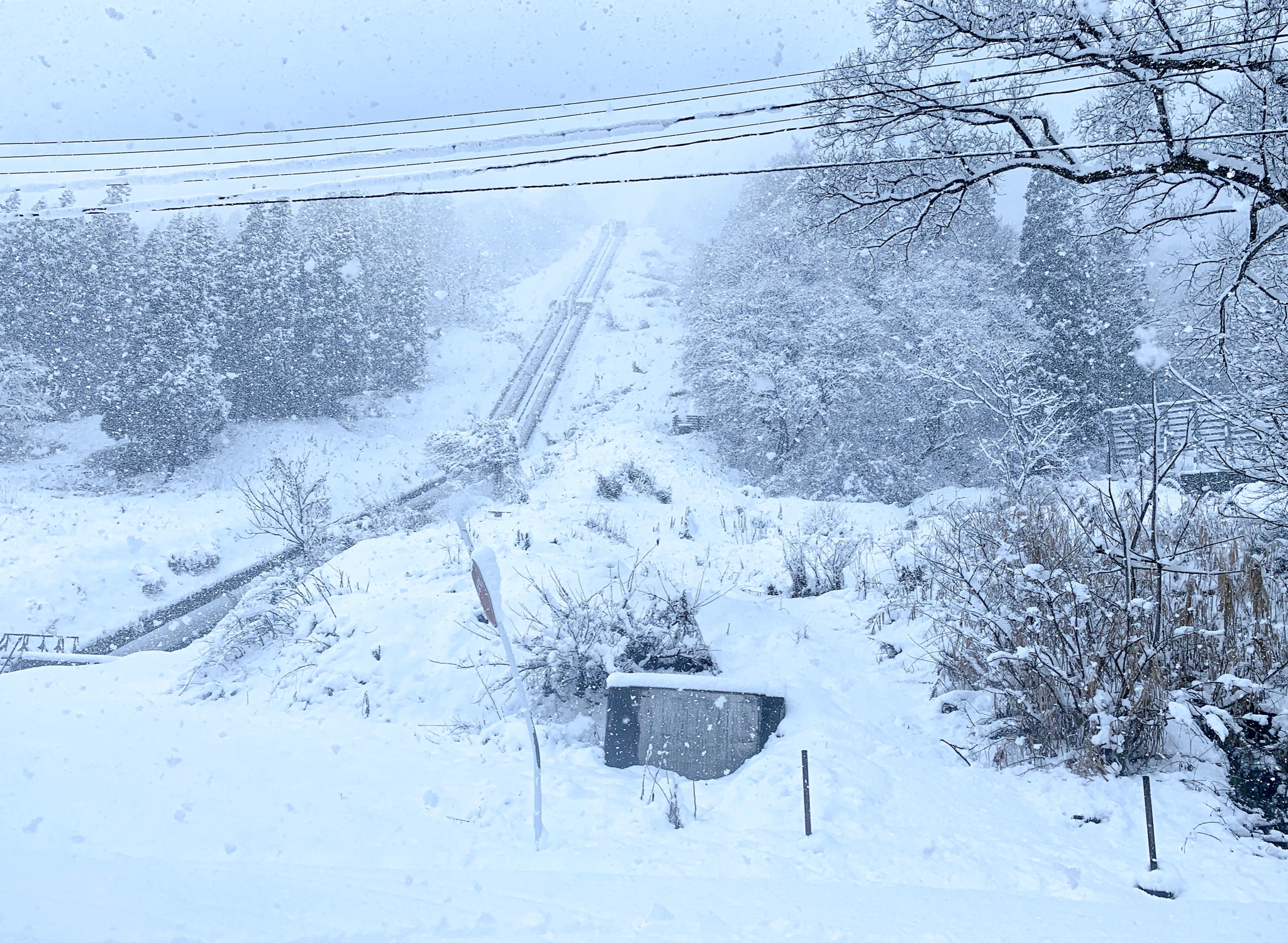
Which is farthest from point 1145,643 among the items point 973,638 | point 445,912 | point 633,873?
point 445,912

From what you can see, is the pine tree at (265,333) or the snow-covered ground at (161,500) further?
the pine tree at (265,333)

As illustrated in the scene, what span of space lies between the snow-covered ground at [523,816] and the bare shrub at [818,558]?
0.46 metres

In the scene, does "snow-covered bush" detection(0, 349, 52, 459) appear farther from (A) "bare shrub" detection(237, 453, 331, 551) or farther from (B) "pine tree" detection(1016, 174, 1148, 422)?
(B) "pine tree" detection(1016, 174, 1148, 422)

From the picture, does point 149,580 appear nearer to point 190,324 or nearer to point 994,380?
point 190,324

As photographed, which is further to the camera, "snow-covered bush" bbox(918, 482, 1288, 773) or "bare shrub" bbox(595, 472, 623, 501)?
"bare shrub" bbox(595, 472, 623, 501)

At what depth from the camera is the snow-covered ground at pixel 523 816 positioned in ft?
8.91

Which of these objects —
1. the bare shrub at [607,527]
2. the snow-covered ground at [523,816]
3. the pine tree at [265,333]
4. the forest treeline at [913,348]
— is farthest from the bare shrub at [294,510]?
the pine tree at [265,333]

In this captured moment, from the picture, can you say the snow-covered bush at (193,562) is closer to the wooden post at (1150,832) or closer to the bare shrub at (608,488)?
the bare shrub at (608,488)

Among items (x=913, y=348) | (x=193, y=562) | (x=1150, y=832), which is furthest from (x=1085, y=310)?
(x=193, y=562)

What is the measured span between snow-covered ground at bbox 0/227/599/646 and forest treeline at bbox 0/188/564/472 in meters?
1.42

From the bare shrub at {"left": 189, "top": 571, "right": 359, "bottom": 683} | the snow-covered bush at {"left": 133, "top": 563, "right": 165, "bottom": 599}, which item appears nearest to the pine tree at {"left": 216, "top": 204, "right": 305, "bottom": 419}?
the snow-covered bush at {"left": 133, "top": 563, "right": 165, "bottom": 599}

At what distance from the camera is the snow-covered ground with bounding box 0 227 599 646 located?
52.6ft

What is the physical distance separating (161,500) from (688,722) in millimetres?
25393

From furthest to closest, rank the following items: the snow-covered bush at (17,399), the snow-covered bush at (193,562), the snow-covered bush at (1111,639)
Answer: the snow-covered bush at (17,399) < the snow-covered bush at (193,562) < the snow-covered bush at (1111,639)
